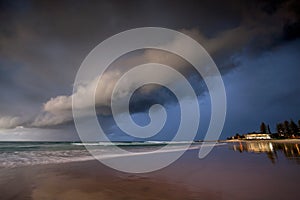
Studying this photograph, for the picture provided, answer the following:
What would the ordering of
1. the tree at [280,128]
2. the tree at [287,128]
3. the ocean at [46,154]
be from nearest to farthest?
1. the ocean at [46,154]
2. the tree at [287,128]
3. the tree at [280,128]

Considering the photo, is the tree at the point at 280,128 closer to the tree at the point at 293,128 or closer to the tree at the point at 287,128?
the tree at the point at 287,128

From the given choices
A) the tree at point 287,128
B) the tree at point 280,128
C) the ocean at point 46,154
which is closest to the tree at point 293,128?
the tree at point 287,128

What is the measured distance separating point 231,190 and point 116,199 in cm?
366

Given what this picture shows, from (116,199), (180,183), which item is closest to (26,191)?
(116,199)

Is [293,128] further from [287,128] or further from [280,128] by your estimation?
[280,128]

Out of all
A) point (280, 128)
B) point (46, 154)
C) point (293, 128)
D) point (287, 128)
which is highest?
point (280, 128)

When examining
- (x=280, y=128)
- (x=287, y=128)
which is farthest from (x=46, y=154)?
(x=280, y=128)

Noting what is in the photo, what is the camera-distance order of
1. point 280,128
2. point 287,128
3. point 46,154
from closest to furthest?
point 46,154 < point 287,128 < point 280,128

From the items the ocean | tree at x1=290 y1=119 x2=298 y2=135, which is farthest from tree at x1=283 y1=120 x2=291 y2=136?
the ocean

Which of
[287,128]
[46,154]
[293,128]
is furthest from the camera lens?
[287,128]

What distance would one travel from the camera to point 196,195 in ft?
16.7

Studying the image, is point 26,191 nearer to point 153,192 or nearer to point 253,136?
point 153,192

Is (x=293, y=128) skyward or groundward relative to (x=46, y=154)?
skyward

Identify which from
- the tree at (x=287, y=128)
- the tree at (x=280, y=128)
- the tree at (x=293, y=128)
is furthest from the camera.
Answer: the tree at (x=280, y=128)
